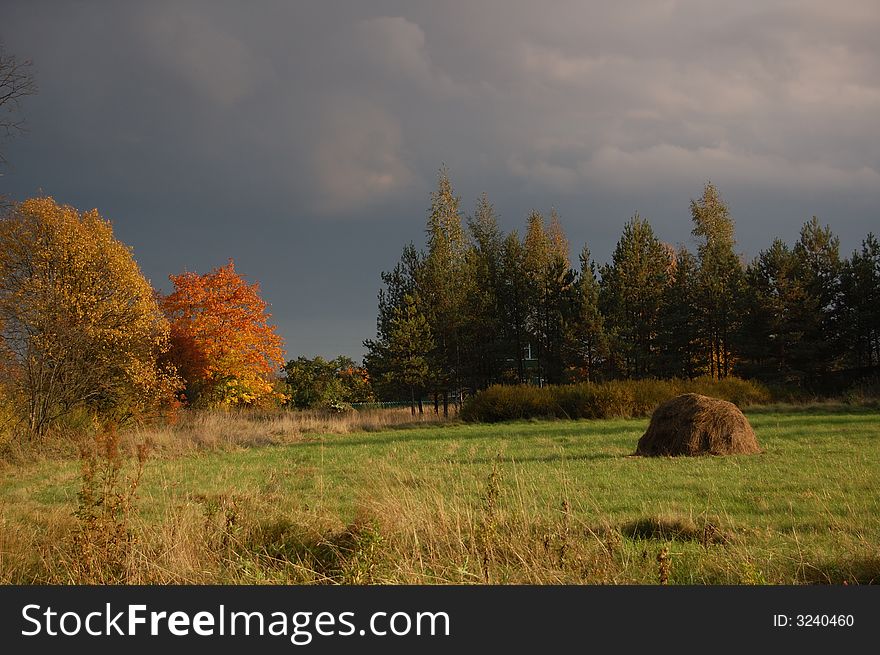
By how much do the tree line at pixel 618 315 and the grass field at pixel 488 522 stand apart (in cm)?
2759

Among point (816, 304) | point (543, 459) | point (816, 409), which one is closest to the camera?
point (543, 459)

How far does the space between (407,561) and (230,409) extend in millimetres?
34084

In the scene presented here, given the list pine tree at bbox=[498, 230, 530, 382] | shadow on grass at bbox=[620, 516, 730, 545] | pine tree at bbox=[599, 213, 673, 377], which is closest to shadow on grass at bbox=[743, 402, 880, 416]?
pine tree at bbox=[599, 213, 673, 377]

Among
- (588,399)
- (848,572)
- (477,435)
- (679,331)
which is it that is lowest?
(477,435)

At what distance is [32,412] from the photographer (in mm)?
21844

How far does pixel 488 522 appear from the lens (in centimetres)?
671

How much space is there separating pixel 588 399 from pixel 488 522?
27554 millimetres

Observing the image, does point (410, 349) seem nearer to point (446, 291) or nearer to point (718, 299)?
point (446, 291)

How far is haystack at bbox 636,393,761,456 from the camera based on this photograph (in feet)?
53.7

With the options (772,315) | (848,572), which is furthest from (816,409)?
(848,572)

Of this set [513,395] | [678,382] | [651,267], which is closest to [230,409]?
[513,395]

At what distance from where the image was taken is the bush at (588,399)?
1286 inches

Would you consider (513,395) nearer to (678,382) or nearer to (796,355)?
(678,382)

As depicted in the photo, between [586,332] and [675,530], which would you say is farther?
[586,332]
